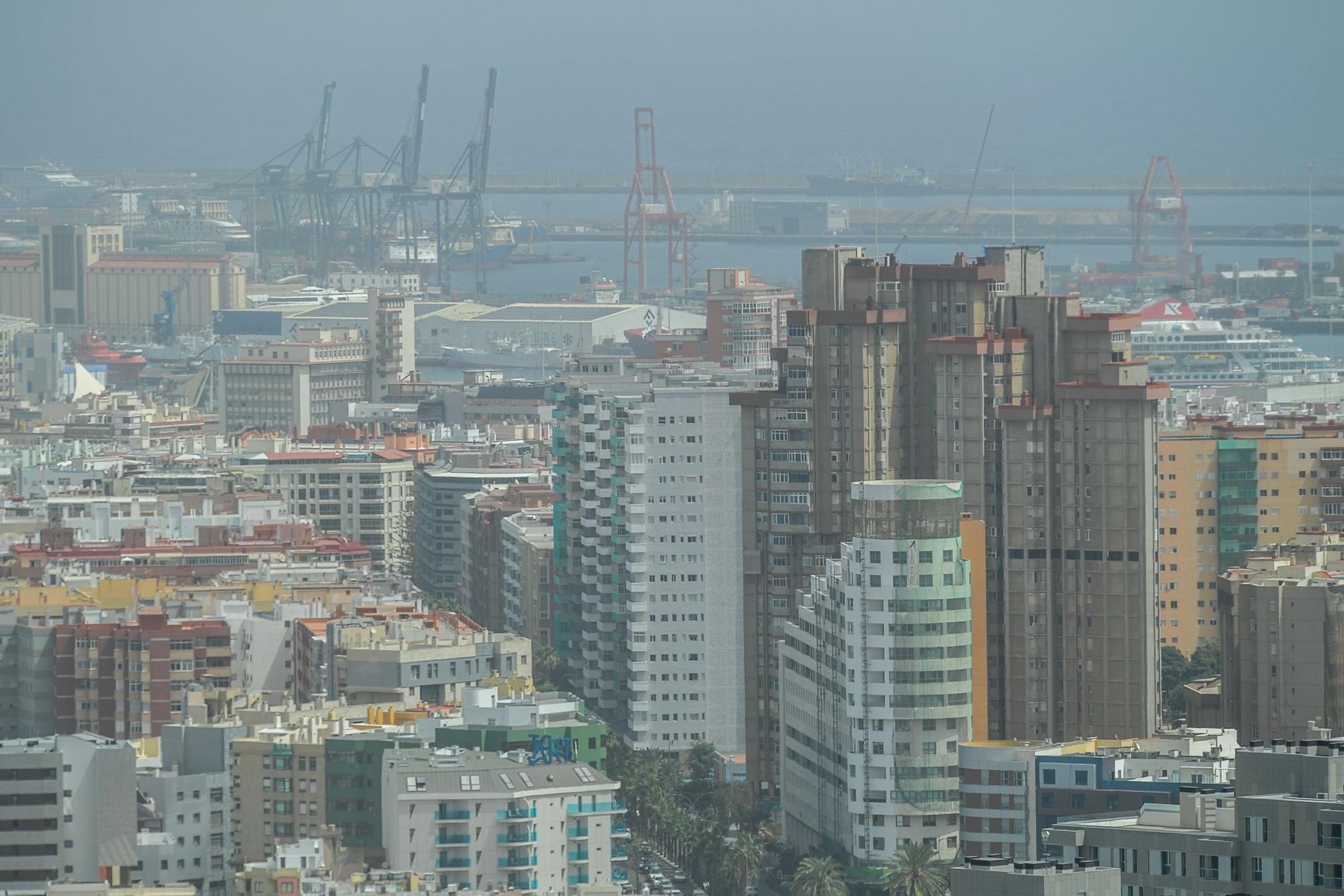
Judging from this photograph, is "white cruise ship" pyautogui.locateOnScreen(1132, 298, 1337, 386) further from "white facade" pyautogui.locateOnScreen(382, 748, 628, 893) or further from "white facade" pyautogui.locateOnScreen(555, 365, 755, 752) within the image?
"white facade" pyautogui.locateOnScreen(382, 748, 628, 893)

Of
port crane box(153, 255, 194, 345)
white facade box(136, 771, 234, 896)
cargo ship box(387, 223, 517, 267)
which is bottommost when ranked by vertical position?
white facade box(136, 771, 234, 896)

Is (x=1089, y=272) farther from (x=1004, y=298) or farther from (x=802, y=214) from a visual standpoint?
(x=1004, y=298)

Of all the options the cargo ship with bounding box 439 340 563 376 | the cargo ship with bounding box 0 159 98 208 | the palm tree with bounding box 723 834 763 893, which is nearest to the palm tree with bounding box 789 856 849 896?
the palm tree with bounding box 723 834 763 893

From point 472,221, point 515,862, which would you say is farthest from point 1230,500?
point 472,221

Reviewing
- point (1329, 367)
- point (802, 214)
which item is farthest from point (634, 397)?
point (802, 214)

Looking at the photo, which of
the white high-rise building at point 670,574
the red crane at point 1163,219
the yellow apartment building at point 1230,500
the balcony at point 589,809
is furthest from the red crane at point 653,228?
the balcony at point 589,809

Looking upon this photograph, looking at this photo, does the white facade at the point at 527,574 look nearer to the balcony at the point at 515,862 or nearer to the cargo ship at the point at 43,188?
the balcony at the point at 515,862
